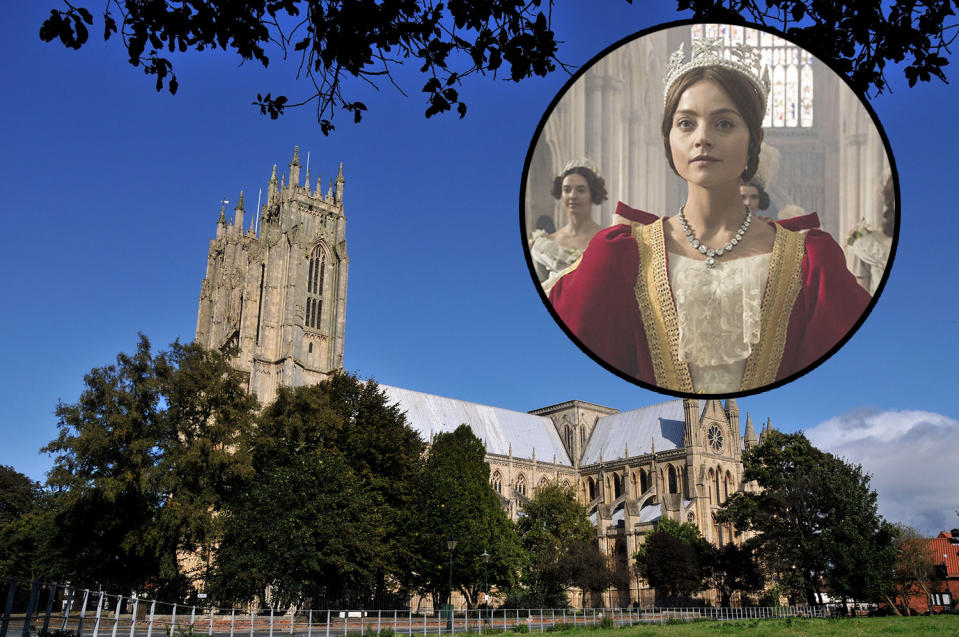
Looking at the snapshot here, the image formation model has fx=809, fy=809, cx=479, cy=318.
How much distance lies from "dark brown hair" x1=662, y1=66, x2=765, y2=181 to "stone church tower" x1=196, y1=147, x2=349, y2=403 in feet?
229

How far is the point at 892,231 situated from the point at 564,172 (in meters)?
1.57

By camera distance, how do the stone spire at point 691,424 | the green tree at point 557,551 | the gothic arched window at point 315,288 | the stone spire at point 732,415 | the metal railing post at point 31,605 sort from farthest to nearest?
the stone spire at point 732,415
the stone spire at point 691,424
the gothic arched window at point 315,288
the green tree at point 557,551
the metal railing post at point 31,605

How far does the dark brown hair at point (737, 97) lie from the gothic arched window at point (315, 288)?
7588 centimetres

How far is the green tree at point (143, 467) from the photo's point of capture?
35.1m

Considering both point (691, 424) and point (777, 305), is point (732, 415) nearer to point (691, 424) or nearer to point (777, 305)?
point (691, 424)

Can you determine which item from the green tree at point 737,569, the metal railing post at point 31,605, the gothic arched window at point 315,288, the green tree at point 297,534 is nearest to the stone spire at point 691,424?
the green tree at point 737,569

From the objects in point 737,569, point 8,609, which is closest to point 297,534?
point 8,609

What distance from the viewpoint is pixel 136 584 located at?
38.8 meters

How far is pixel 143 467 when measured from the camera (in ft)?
116

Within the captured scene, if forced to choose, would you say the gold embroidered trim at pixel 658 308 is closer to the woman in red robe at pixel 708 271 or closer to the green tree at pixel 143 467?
the woman in red robe at pixel 708 271

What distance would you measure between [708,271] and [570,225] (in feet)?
2.38

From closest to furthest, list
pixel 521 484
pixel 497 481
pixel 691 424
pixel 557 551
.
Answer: pixel 557 551 → pixel 691 424 → pixel 497 481 → pixel 521 484

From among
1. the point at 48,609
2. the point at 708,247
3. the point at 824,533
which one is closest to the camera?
the point at 708,247

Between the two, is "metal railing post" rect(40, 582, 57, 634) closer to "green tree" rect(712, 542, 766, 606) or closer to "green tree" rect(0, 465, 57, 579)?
"green tree" rect(0, 465, 57, 579)
